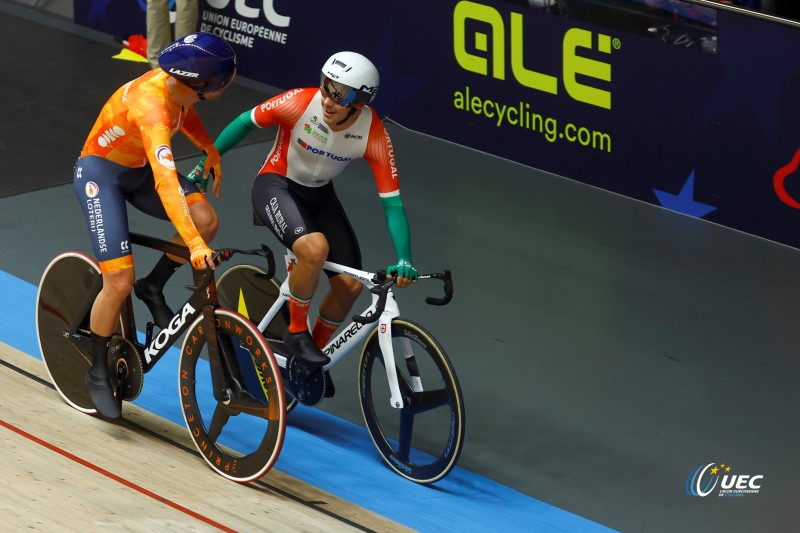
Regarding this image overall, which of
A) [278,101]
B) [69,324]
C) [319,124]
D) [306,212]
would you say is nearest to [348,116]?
[319,124]

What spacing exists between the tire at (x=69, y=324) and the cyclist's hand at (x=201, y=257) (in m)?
0.80

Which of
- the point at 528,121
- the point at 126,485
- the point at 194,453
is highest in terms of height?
the point at 528,121

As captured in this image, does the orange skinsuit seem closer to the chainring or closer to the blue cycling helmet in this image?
the blue cycling helmet

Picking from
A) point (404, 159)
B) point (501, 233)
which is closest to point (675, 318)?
point (501, 233)

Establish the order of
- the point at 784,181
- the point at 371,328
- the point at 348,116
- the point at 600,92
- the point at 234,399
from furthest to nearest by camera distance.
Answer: the point at 600,92, the point at 784,181, the point at 371,328, the point at 348,116, the point at 234,399

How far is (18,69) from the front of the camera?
35.4 ft

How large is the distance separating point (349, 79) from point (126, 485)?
183 centimetres

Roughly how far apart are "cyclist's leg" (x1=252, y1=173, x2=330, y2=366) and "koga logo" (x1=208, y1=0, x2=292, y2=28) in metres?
5.22

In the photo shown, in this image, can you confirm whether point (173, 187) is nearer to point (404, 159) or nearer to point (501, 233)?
point (501, 233)

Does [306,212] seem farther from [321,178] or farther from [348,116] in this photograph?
[348,116]

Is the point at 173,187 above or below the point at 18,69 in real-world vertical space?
below

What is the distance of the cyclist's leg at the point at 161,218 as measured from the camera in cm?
547

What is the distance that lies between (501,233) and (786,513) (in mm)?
3301

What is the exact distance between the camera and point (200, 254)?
16.2 feet
